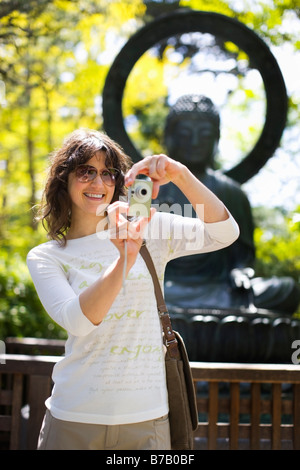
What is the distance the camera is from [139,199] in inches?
51.3

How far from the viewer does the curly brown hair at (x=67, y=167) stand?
1604 mm

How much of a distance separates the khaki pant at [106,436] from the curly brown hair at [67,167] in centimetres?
54

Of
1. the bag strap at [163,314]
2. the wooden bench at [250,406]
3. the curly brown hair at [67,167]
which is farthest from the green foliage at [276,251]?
the bag strap at [163,314]

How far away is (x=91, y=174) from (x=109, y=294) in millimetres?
471

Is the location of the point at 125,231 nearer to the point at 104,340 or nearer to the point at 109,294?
the point at 109,294

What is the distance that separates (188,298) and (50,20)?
628 cm

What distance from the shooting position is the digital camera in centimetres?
130

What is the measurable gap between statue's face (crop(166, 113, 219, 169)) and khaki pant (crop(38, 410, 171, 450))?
3661 millimetres

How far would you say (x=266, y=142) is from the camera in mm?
4914

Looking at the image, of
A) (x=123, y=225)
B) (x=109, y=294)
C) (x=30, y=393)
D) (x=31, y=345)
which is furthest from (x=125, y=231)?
(x=31, y=345)

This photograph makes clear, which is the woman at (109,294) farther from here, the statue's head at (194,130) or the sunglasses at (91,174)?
the statue's head at (194,130)

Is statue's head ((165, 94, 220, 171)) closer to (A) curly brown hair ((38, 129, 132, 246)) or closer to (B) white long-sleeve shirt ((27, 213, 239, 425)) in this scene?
(A) curly brown hair ((38, 129, 132, 246))
